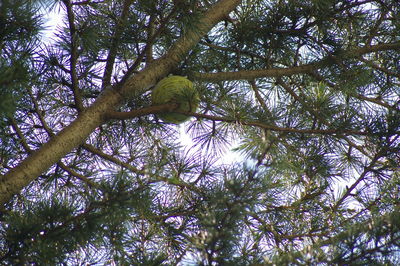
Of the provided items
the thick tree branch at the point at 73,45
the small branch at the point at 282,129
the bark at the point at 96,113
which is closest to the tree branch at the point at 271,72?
the bark at the point at 96,113

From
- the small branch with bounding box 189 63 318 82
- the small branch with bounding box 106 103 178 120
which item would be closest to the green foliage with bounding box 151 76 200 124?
the small branch with bounding box 106 103 178 120

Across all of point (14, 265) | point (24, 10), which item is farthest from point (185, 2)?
point (14, 265)

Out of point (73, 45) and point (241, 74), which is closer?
point (73, 45)

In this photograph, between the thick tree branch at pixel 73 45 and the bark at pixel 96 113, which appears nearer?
the bark at pixel 96 113

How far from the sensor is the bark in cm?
167

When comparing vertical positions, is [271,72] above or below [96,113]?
above

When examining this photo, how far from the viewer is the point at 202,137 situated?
223cm

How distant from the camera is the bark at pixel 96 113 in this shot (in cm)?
167

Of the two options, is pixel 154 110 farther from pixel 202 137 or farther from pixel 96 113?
pixel 202 137

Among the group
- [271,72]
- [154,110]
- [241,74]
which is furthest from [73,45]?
[271,72]

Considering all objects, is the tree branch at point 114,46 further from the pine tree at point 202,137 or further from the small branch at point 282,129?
the small branch at point 282,129

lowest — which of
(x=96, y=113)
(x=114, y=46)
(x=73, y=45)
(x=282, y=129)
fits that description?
(x=282, y=129)

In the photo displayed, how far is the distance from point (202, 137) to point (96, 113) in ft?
1.74

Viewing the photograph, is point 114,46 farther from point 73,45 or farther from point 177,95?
point 177,95
